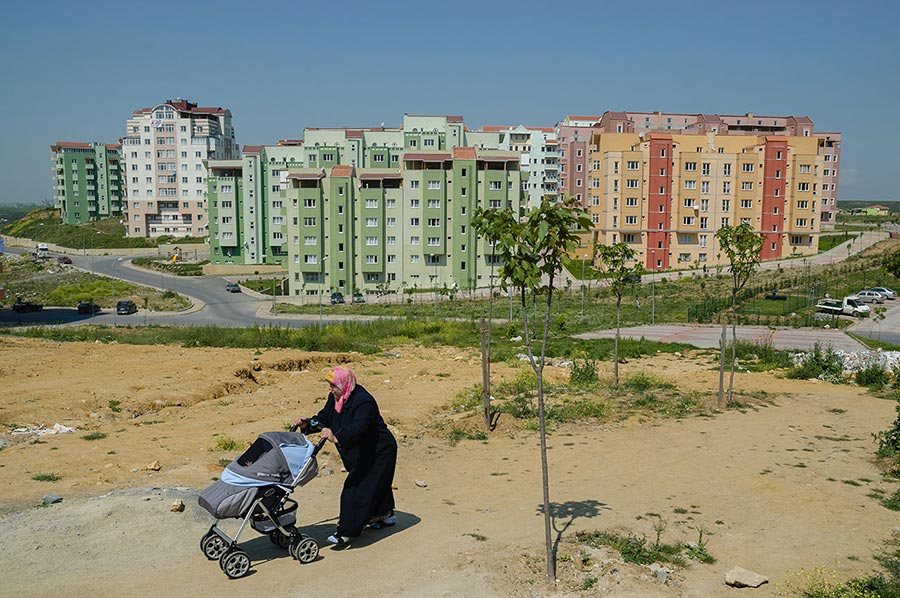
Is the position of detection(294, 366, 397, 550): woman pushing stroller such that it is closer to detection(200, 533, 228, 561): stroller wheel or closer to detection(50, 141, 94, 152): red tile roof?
detection(200, 533, 228, 561): stroller wheel

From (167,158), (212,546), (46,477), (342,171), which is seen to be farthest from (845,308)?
(167,158)

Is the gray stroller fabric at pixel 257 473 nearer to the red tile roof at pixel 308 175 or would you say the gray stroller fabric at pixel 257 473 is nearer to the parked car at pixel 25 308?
the parked car at pixel 25 308

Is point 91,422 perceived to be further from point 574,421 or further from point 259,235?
point 259,235

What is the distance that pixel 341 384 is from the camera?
8.19 meters

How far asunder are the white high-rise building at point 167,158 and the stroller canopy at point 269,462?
105966 millimetres

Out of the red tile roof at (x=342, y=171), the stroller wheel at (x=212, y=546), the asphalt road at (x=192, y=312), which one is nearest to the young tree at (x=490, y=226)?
the stroller wheel at (x=212, y=546)

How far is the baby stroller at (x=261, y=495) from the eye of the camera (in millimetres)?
7430

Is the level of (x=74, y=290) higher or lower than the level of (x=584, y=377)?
lower

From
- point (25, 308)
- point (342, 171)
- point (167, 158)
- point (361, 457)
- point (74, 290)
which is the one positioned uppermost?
point (167, 158)

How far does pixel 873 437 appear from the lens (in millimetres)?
14164

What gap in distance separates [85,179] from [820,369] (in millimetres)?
133430

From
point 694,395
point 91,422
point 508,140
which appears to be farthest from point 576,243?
point 508,140

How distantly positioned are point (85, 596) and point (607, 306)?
151ft

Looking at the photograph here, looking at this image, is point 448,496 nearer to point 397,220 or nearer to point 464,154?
point 397,220
